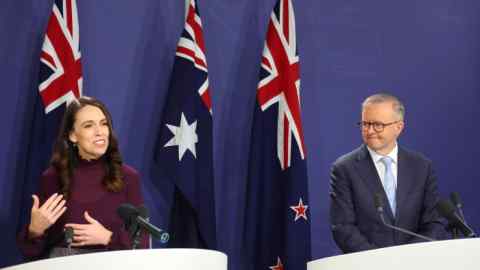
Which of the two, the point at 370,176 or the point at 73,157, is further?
the point at 370,176

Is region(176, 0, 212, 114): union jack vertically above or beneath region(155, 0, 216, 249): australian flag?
above

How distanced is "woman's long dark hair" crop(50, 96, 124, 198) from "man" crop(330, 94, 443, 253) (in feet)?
4.02

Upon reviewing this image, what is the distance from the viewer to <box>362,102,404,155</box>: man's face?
523 cm

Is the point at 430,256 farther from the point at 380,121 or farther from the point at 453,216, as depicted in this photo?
the point at 380,121

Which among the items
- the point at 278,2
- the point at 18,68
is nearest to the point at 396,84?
the point at 278,2

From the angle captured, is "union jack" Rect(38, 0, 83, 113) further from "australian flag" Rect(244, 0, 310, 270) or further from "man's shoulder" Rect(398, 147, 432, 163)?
"man's shoulder" Rect(398, 147, 432, 163)

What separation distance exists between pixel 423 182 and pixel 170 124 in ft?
5.29

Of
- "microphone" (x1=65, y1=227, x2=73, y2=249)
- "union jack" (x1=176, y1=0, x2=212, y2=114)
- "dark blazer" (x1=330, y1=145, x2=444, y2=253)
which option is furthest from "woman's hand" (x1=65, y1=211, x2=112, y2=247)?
"union jack" (x1=176, y1=0, x2=212, y2=114)

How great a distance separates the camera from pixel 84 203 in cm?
452

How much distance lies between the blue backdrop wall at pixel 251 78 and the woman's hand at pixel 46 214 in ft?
4.26

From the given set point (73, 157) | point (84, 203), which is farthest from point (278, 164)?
point (84, 203)

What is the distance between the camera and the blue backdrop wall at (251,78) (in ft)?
19.1

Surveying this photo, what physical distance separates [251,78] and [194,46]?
57 centimetres

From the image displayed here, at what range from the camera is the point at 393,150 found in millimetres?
5332
